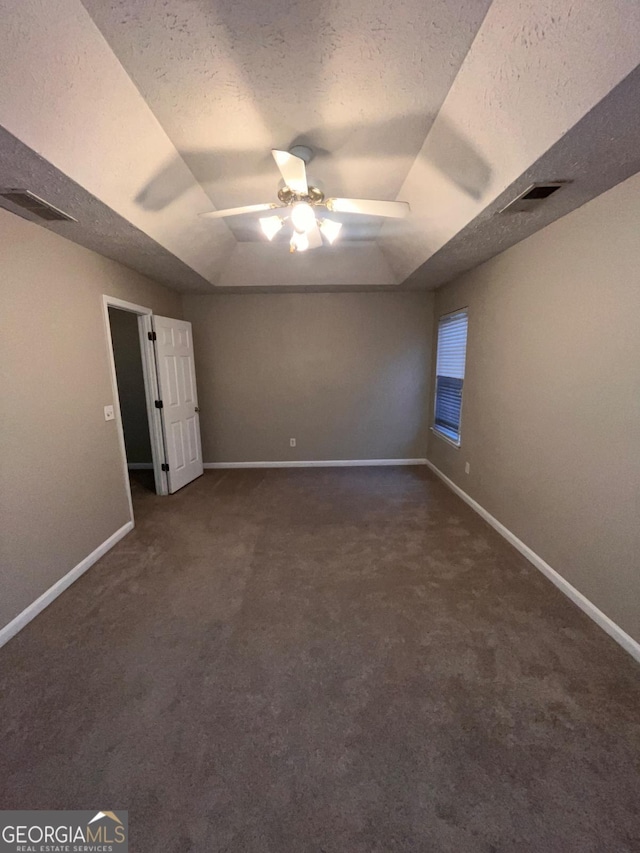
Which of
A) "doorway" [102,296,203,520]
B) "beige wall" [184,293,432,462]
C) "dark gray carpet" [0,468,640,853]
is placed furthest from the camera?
"beige wall" [184,293,432,462]

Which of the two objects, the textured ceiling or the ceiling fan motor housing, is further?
the ceiling fan motor housing

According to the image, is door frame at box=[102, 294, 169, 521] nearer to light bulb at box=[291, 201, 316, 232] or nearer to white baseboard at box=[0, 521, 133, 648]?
white baseboard at box=[0, 521, 133, 648]

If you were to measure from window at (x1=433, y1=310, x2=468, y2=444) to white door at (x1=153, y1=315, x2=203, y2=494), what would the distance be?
3228mm

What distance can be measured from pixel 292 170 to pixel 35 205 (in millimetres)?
1491

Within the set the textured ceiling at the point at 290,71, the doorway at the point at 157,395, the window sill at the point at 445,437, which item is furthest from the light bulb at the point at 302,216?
the window sill at the point at 445,437

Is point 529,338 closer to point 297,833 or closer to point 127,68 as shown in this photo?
point 127,68

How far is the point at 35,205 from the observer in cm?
187

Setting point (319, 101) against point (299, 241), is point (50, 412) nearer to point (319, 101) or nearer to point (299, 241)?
point (299, 241)

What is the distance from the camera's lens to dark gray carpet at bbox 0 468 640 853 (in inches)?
44.3

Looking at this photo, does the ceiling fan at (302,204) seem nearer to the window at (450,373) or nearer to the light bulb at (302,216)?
the light bulb at (302,216)

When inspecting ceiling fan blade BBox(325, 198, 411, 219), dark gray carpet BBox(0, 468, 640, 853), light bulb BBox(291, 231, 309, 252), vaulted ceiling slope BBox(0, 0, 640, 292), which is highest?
vaulted ceiling slope BBox(0, 0, 640, 292)

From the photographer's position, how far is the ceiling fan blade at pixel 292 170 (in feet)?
5.00

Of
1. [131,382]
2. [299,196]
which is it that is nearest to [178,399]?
[131,382]

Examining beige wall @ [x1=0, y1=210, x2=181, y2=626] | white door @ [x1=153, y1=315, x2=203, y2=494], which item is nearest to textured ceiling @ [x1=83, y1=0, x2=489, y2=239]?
beige wall @ [x1=0, y1=210, x2=181, y2=626]
